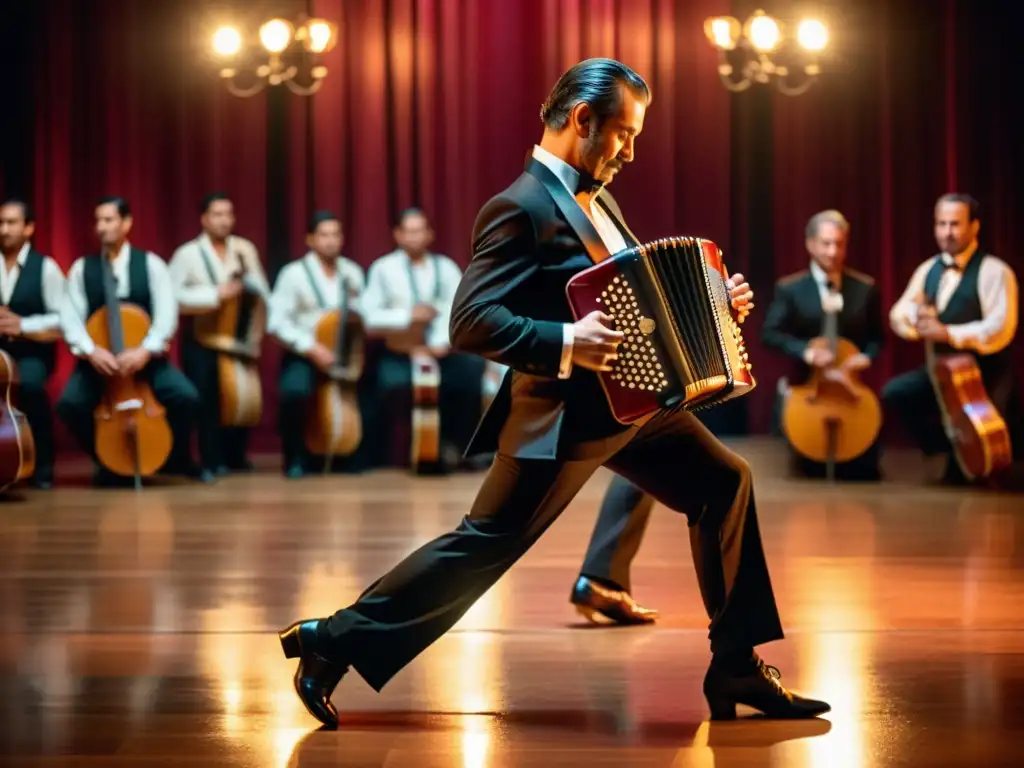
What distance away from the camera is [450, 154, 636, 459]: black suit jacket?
2645 millimetres

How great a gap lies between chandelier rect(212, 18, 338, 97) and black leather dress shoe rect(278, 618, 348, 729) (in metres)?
5.14

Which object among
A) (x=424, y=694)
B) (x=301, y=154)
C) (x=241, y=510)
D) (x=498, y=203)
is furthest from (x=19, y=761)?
(x=301, y=154)

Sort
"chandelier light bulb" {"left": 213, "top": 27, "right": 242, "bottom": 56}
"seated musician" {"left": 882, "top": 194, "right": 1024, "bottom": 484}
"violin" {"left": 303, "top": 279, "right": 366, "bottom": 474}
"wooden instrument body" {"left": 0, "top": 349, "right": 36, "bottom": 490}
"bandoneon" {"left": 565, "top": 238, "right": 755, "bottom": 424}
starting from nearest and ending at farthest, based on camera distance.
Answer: "bandoneon" {"left": 565, "top": 238, "right": 755, "bottom": 424}, "wooden instrument body" {"left": 0, "top": 349, "right": 36, "bottom": 490}, "seated musician" {"left": 882, "top": 194, "right": 1024, "bottom": 484}, "violin" {"left": 303, "top": 279, "right": 366, "bottom": 474}, "chandelier light bulb" {"left": 213, "top": 27, "right": 242, "bottom": 56}

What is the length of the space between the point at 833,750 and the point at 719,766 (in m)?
0.21

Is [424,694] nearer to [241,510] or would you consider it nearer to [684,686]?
[684,686]

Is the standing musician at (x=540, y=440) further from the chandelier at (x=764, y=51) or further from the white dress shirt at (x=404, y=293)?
the chandelier at (x=764, y=51)

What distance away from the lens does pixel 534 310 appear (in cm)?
273

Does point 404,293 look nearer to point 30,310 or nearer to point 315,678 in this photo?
point 30,310

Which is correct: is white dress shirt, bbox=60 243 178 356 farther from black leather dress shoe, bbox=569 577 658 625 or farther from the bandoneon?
the bandoneon

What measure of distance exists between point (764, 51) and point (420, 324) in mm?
2152

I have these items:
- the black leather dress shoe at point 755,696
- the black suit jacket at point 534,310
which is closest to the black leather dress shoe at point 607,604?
the black leather dress shoe at point 755,696

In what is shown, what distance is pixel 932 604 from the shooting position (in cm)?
385

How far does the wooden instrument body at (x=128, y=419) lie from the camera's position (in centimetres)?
628

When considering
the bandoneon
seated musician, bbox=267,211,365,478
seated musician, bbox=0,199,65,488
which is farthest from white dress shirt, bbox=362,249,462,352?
the bandoneon
